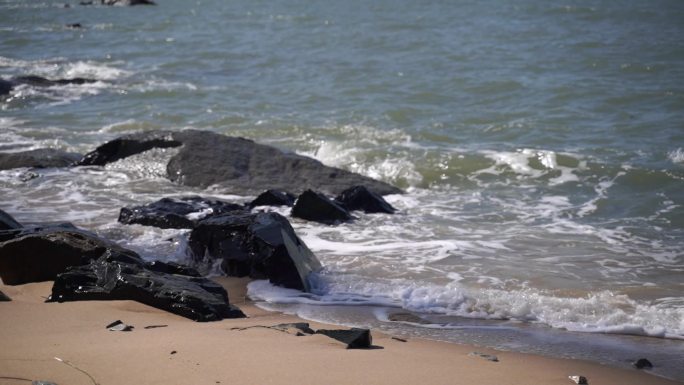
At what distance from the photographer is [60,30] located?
34875mm

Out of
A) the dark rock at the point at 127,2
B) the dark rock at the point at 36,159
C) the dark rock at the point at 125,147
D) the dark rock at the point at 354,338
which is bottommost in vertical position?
the dark rock at the point at 354,338

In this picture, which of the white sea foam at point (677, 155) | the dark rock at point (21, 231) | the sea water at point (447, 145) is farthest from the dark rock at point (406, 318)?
the white sea foam at point (677, 155)

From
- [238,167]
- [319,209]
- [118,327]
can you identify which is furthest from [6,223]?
[238,167]

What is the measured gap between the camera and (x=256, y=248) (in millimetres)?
7621

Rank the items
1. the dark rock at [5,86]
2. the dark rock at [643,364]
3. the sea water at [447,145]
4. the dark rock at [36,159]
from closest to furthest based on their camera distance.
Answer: the dark rock at [643,364], the sea water at [447,145], the dark rock at [36,159], the dark rock at [5,86]

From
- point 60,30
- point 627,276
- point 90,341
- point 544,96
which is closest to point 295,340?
point 90,341

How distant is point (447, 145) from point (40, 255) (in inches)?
337

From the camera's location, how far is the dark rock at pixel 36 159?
1215cm

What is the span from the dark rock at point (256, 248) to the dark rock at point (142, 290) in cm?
90

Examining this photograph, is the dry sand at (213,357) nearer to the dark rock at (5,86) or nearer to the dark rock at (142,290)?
the dark rock at (142,290)

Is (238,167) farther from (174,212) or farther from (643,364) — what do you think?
(643,364)

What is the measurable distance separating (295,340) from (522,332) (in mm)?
1802

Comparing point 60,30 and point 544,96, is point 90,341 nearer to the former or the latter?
point 544,96

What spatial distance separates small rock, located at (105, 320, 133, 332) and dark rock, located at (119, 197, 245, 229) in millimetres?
3343
